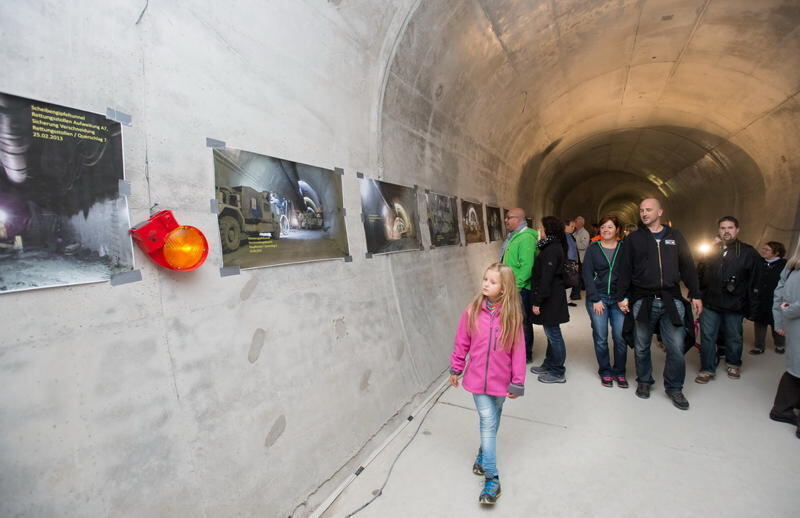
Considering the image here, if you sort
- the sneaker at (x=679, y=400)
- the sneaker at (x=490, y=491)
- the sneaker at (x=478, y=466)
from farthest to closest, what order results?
the sneaker at (x=679, y=400) → the sneaker at (x=478, y=466) → the sneaker at (x=490, y=491)

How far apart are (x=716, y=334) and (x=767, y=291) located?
1.20 meters

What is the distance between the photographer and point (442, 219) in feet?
18.5

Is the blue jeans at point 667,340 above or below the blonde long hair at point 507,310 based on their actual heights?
below

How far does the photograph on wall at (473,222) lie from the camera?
21.6 ft

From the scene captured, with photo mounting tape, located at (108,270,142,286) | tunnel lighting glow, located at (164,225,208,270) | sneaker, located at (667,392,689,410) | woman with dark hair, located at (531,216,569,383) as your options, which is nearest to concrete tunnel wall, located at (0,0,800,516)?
photo mounting tape, located at (108,270,142,286)

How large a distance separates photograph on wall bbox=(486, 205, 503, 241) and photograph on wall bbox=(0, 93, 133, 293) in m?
6.78

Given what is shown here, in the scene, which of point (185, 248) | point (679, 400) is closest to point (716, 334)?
point (679, 400)

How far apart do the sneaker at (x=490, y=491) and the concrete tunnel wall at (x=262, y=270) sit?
102 centimetres

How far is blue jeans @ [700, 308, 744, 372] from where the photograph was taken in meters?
4.51

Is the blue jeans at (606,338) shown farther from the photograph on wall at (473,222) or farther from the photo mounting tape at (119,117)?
the photo mounting tape at (119,117)

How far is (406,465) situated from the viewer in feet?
9.87

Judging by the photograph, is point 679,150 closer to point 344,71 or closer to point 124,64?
point 344,71

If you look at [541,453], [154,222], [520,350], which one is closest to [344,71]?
[154,222]

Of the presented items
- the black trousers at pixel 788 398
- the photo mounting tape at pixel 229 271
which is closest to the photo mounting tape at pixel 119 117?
the photo mounting tape at pixel 229 271
